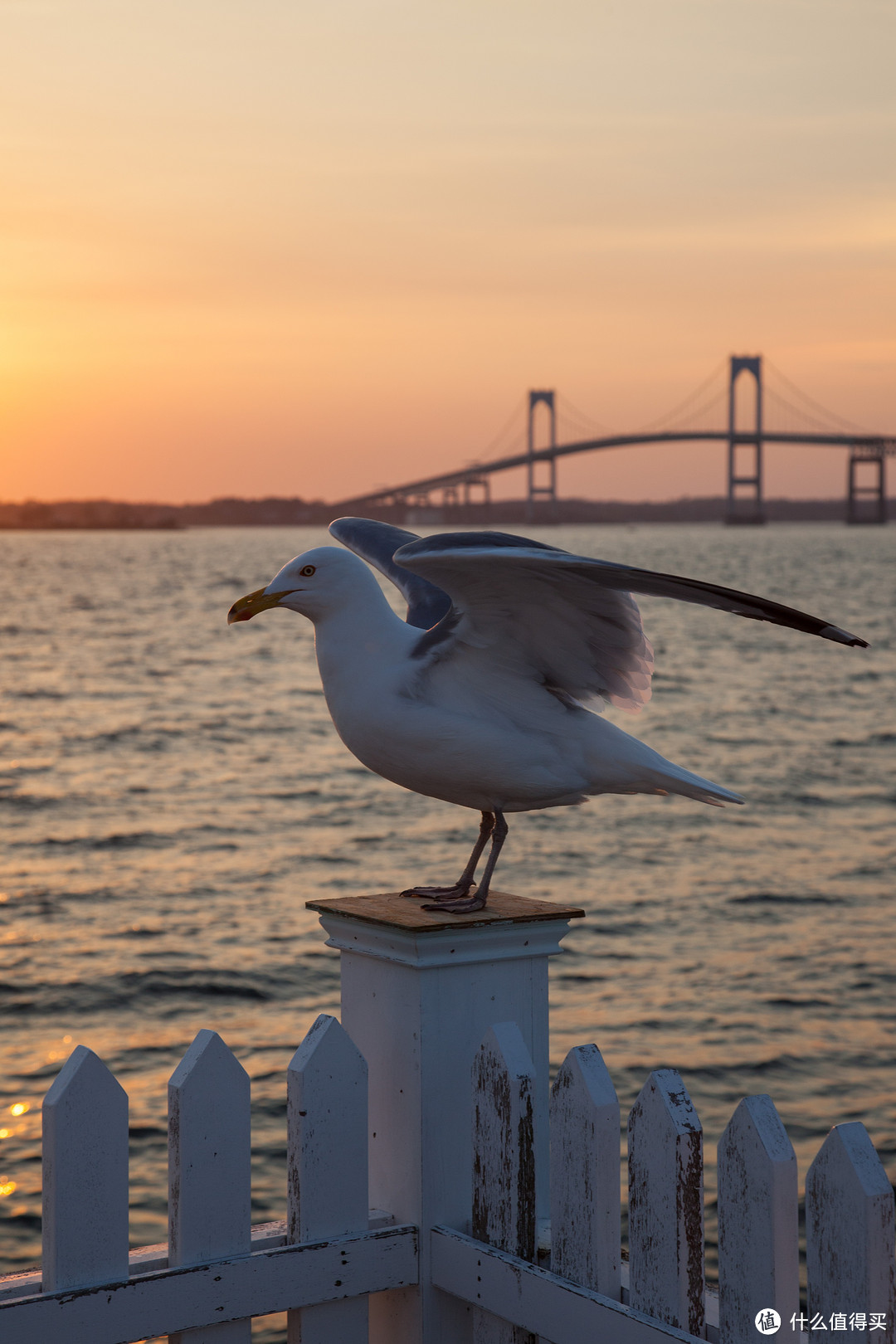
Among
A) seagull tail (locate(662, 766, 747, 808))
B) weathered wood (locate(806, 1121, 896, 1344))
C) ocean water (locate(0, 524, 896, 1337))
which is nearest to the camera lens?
weathered wood (locate(806, 1121, 896, 1344))

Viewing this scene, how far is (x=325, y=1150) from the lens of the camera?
1552 millimetres

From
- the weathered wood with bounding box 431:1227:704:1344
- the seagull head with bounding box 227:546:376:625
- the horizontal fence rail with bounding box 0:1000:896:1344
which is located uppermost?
the seagull head with bounding box 227:546:376:625

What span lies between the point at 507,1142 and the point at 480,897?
12.4 inches

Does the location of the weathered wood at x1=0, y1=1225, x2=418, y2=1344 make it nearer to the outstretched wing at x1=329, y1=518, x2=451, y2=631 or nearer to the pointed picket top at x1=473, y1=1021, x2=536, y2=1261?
the pointed picket top at x1=473, y1=1021, x2=536, y2=1261

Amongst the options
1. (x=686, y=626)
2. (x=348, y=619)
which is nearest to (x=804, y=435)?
(x=686, y=626)

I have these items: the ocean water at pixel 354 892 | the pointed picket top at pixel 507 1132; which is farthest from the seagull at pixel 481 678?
the ocean water at pixel 354 892

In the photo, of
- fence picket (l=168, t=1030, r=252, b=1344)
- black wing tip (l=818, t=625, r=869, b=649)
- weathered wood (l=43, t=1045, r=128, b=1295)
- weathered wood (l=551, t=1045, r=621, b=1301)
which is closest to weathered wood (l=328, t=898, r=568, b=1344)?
weathered wood (l=551, t=1045, r=621, b=1301)

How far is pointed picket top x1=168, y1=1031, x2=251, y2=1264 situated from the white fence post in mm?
231

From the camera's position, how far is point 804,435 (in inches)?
2424

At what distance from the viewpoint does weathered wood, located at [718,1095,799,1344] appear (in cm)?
132

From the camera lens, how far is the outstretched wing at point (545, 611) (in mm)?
1602

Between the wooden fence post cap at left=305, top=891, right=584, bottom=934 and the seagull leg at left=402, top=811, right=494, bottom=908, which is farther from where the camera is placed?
the seagull leg at left=402, top=811, right=494, bottom=908

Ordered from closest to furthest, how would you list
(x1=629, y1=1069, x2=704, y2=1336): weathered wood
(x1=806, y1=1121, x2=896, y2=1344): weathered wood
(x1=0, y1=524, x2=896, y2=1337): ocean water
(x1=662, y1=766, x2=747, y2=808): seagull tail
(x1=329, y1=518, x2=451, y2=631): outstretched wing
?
(x1=806, y1=1121, x2=896, y2=1344): weathered wood
(x1=629, y1=1069, x2=704, y2=1336): weathered wood
(x1=662, y1=766, x2=747, y2=808): seagull tail
(x1=329, y1=518, x2=451, y2=631): outstretched wing
(x1=0, y1=524, x2=896, y2=1337): ocean water

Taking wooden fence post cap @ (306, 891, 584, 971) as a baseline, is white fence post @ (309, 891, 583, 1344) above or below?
below
